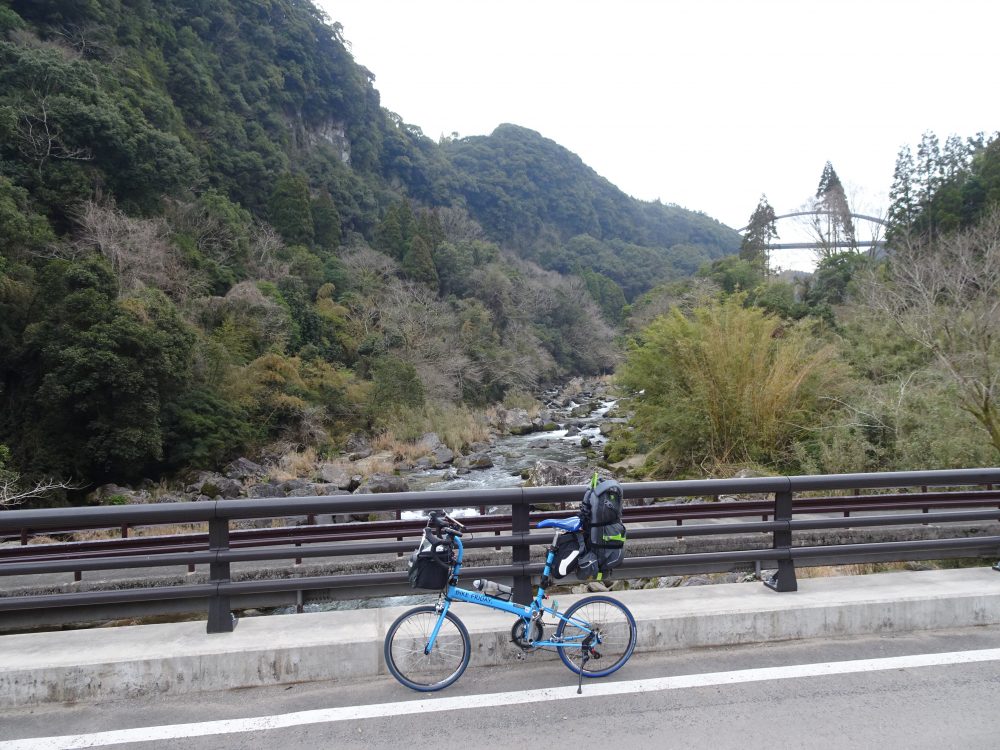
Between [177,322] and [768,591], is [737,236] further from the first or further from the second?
[768,591]

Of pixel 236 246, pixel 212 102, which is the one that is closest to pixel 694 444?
pixel 236 246

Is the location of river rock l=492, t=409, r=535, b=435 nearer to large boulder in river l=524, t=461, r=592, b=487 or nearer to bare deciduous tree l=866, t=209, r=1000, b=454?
large boulder in river l=524, t=461, r=592, b=487

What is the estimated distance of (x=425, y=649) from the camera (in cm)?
364

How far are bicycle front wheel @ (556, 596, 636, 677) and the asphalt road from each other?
0.32 ft

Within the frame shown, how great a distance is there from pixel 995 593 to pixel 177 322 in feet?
79.8

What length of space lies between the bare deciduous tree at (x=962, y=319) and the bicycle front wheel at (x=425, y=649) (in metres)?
12.2

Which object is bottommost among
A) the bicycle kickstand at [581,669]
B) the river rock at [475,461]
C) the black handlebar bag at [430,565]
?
the river rock at [475,461]

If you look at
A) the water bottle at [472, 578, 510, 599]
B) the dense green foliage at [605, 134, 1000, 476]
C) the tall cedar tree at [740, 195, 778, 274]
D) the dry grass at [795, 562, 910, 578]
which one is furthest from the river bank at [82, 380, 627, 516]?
the tall cedar tree at [740, 195, 778, 274]

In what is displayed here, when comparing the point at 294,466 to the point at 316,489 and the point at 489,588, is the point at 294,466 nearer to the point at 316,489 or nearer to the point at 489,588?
the point at 316,489

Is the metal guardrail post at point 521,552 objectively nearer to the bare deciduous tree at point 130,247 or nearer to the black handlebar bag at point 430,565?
the black handlebar bag at point 430,565

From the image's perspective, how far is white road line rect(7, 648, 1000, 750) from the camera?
3088 millimetres

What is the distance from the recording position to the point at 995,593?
172 inches

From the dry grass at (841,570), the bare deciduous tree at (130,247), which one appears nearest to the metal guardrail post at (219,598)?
the dry grass at (841,570)

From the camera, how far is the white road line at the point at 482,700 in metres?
3.09
